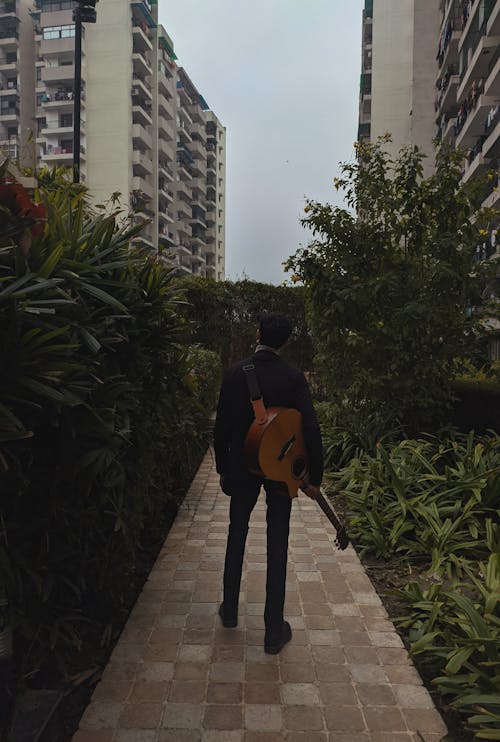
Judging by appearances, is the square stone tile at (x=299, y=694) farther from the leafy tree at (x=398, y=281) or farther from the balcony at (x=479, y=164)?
the balcony at (x=479, y=164)

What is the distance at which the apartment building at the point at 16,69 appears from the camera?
53.4 meters

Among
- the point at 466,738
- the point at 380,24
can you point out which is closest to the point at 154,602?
the point at 466,738

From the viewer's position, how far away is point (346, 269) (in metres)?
7.94

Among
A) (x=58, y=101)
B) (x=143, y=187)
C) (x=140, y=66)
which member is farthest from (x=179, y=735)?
(x=140, y=66)

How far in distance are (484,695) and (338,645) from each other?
36.8 inches

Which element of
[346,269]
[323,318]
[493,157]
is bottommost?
[323,318]

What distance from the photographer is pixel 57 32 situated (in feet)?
170

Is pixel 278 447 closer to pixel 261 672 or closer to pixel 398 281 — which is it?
pixel 261 672

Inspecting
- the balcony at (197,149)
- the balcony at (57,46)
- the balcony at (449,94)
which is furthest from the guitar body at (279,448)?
the balcony at (197,149)

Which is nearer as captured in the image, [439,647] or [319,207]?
[439,647]

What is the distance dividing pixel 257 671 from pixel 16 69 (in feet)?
207

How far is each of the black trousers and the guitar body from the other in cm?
14

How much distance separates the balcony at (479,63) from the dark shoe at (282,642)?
31279 millimetres

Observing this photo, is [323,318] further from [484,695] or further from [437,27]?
[437,27]
